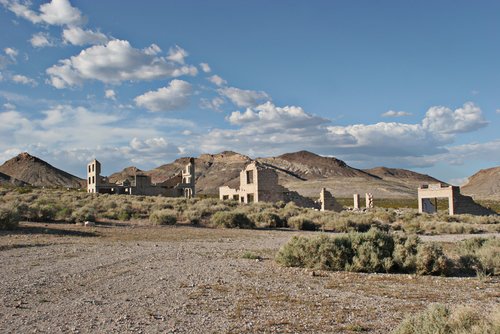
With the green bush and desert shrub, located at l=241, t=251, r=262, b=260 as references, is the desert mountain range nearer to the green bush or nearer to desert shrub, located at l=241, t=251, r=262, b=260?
desert shrub, located at l=241, t=251, r=262, b=260

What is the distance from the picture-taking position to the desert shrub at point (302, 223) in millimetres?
27469

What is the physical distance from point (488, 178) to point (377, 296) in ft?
469

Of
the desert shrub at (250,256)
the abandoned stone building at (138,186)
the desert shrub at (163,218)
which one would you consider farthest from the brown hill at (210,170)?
the desert shrub at (250,256)

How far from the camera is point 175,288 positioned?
9359 mm

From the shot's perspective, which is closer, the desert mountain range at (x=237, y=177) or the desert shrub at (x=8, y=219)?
the desert shrub at (x=8, y=219)

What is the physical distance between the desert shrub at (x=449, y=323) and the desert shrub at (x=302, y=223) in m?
21.6

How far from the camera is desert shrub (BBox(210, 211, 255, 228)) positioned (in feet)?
85.7

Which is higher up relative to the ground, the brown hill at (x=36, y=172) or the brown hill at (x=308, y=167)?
the brown hill at (x=308, y=167)

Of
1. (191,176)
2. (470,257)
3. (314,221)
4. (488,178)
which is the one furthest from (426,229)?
(488,178)

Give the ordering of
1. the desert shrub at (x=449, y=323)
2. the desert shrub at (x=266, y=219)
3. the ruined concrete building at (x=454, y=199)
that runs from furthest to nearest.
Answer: the ruined concrete building at (x=454, y=199) → the desert shrub at (x=266, y=219) → the desert shrub at (x=449, y=323)

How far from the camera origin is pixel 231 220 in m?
26.1

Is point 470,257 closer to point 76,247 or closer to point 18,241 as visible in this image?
point 76,247

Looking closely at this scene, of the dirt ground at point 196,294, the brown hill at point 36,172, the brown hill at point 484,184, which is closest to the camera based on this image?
the dirt ground at point 196,294

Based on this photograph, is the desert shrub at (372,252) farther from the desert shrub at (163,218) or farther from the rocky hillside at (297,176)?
the rocky hillside at (297,176)
